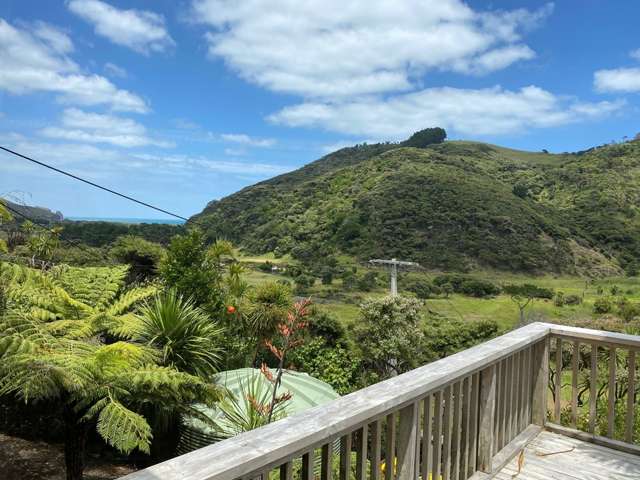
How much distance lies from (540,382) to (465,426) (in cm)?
109

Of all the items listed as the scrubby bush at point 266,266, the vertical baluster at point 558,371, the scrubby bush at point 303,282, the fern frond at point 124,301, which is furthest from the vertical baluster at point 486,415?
the scrubby bush at point 266,266

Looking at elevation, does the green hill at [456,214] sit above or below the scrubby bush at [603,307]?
above

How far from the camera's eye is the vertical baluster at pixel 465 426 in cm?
226

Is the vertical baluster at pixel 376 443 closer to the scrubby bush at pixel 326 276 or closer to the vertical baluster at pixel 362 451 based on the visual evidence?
the vertical baluster at pixel 362 451

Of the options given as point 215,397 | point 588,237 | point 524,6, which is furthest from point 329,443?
point 588,237

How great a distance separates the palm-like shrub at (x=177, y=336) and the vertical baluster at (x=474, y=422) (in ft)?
17.7

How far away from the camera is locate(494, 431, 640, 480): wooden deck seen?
101 inches

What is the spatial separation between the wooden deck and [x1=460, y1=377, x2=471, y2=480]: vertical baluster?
285 mm

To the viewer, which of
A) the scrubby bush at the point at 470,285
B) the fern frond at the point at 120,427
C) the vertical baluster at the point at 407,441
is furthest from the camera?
the scrubby bush at the point at 470,285

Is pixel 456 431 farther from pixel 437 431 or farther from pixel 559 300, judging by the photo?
pixel 559 300

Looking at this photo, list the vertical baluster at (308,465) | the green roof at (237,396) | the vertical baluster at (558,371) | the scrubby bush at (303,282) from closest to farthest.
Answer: the vertical baluster at (308,465) → the vertical baluster at (558,371) → the green roof at (237,396) → the scrubby bush at (303,282)

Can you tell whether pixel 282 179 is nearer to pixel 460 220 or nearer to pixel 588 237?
pixel 460 220

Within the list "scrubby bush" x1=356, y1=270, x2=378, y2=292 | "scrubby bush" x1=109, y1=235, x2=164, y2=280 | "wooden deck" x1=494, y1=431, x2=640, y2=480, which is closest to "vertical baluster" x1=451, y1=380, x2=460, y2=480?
"wooden deck" x1=494, y1=431, x2=640, y2=480

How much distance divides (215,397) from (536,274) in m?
44.0
